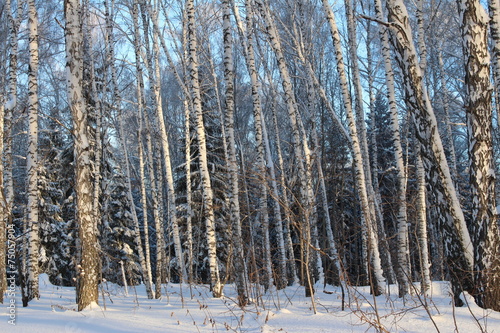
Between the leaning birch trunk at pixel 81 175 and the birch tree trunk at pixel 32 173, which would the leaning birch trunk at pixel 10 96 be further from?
the leaning birch trunk at pixel 81 175

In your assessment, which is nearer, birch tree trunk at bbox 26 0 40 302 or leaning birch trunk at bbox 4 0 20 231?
birch tree trunk at bbox 26 0 40 302

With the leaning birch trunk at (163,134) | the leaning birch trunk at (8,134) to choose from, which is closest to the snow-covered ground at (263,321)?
the leaning birch trunk at (8,134)

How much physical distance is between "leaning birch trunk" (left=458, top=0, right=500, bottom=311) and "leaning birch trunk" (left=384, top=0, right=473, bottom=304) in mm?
180

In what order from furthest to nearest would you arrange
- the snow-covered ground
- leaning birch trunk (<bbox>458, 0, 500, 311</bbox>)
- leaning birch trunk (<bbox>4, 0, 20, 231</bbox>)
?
leaning birch trunk (<bbox>4, 0, 20, 231</bbox>) < leaning birch trunk (<bbox>458, 0, 500, 311</bbox>) < the snow-covered ground

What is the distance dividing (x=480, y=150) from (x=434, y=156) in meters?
0.54

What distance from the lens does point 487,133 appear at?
5.07 meters

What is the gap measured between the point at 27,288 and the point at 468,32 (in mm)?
9480

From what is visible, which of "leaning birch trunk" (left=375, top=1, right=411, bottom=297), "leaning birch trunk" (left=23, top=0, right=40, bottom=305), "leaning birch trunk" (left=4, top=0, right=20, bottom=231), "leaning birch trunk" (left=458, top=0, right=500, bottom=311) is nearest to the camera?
"leaning birch trunk" (left=458, top=0, right=500, bottom=311)

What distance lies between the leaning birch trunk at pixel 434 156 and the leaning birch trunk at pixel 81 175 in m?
5.33

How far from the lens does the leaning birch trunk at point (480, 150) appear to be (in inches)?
186

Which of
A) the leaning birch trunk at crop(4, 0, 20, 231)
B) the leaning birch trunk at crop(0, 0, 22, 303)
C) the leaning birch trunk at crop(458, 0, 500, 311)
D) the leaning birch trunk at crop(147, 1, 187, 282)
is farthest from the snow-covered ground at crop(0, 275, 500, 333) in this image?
the leaning birch trunk at crop(147, 1, 187, 282)

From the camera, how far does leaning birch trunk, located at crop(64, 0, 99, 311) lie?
667cm

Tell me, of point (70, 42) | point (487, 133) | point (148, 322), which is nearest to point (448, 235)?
point (487, 133)

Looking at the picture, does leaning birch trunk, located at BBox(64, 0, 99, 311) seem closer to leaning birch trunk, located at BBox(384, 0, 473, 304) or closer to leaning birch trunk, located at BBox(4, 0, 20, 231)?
leaning birch trunk, located at BBox(4, 0, 20, 231)
